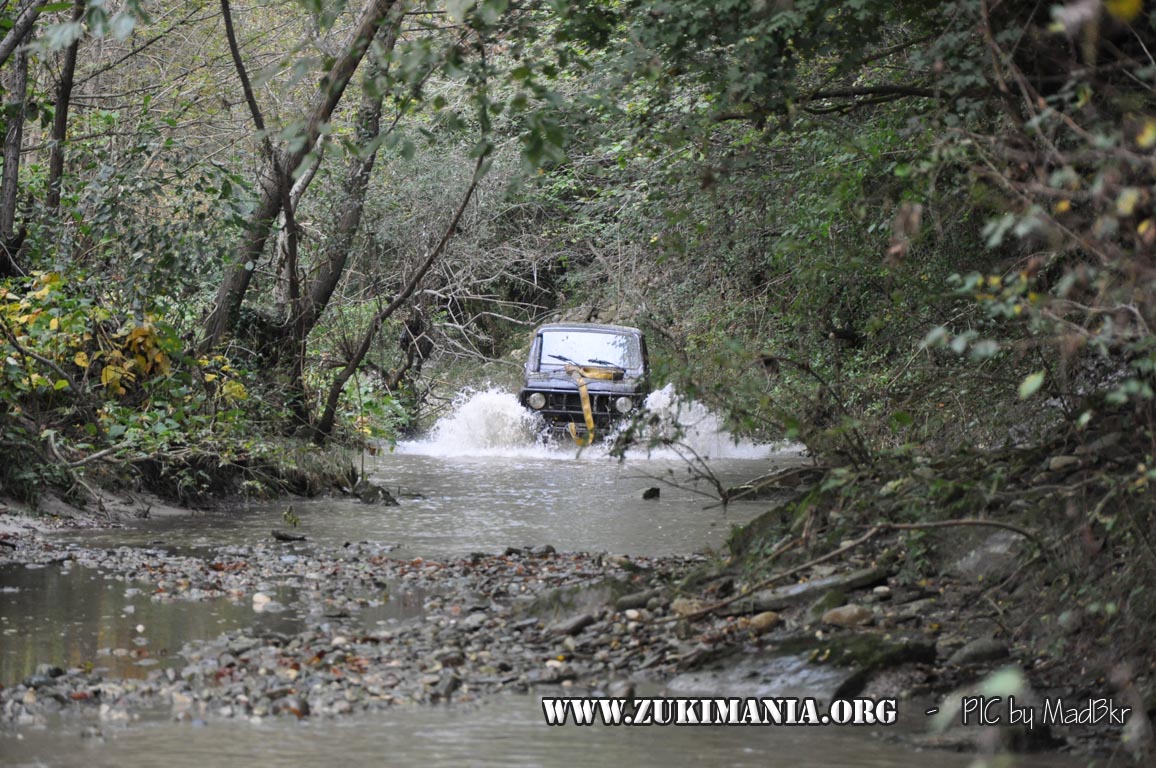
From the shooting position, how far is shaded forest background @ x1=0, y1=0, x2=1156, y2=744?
4.36 metres

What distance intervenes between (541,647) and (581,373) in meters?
11.2

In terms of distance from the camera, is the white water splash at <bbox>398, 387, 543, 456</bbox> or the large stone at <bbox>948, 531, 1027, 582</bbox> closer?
the large stone at <bbox>948, 531, 1027, 582</bbox>

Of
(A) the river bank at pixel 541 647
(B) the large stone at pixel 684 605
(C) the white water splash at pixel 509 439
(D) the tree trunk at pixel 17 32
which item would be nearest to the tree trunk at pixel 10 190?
(D) the tree trunk at pixel 17 32

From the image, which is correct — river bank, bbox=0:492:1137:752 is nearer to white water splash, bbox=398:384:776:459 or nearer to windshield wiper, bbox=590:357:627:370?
white water splash, bbox=398:384:776:459

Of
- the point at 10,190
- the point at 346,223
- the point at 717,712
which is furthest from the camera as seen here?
the point at 346,223

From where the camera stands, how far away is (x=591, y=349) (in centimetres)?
1733

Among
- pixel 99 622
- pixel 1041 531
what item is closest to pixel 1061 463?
pixel 1041 531

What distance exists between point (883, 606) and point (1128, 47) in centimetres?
266

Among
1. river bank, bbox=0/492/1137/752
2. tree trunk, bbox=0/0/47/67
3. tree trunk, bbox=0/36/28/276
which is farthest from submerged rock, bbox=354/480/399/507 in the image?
tree trunk, bbox=0/0/47/67

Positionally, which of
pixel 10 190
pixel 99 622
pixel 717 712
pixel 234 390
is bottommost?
pixel 717 712

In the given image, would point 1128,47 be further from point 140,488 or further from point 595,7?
point 140,488

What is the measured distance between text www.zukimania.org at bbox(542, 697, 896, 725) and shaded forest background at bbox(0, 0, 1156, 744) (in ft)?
2.69

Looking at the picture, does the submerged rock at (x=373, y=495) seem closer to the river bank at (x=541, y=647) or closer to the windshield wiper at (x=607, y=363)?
the river bank at (x=541, y=647)

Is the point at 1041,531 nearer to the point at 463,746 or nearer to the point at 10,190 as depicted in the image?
the point at 463,746
